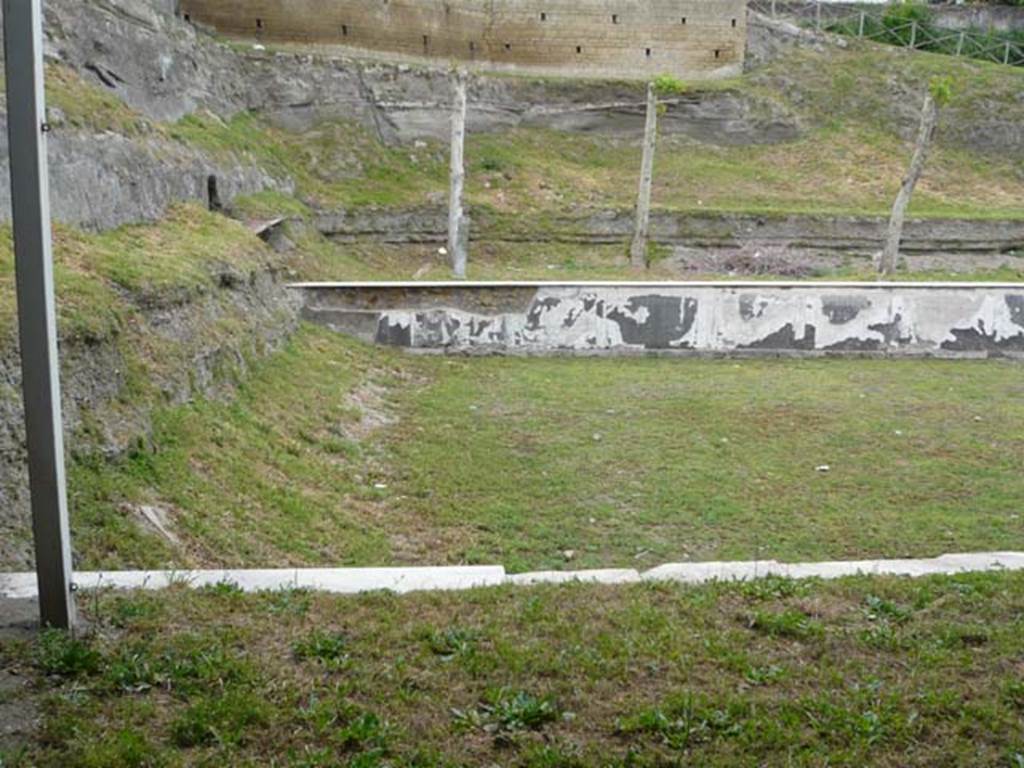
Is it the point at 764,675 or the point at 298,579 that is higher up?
the point at 764,675

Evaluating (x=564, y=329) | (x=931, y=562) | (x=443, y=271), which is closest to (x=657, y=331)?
(x=564, y=329)

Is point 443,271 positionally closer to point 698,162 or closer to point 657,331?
point 657,331

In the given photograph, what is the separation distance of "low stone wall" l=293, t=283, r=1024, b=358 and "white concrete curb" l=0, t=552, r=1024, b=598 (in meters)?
8.22

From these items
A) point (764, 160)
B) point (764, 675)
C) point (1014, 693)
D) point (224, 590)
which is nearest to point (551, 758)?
point (764, 675)

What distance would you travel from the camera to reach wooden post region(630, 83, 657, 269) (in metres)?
18.2

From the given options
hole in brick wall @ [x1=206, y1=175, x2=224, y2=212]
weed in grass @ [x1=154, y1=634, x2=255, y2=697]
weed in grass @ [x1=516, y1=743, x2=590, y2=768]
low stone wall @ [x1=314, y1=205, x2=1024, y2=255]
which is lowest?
weed in grass @ [x1=516, y1=743, x2=590, y2=768]

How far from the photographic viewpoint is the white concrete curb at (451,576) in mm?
4199

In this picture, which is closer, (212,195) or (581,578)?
(581,578)

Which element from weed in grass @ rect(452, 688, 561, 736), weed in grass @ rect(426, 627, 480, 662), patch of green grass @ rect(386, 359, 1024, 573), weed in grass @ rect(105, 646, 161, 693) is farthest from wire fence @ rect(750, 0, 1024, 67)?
weed in grass @ rect(105, 646, 161, 693)

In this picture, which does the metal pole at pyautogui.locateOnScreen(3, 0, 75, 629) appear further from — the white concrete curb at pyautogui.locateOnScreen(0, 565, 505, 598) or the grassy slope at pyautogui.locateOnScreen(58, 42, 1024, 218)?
the grassy slope at pyautogui.locateOnScreen(58, 42, 1024, 218)

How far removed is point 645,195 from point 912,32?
Result: 61.2 feet

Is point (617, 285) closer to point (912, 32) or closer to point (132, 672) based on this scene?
point (132, 672)

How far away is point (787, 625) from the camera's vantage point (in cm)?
378

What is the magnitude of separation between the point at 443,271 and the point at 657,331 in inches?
230
